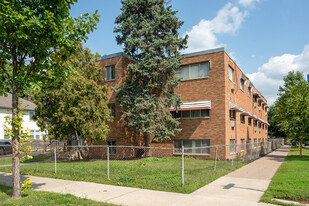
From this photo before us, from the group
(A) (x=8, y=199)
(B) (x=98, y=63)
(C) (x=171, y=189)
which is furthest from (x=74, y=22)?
(B) (x=98, y=63)

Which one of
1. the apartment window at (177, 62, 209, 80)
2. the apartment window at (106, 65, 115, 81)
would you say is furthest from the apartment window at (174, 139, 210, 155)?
the apartment window at (106, 65, 115, 81)

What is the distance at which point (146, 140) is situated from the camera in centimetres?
1861

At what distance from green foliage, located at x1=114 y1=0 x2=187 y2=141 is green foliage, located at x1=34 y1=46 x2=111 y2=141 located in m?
2.08

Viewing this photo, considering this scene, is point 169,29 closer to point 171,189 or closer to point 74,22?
point 74,22

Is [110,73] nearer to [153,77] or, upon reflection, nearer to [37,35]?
[153,77]

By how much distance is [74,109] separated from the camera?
1523 centimetres

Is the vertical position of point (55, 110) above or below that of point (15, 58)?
below

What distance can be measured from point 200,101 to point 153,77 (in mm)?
4085

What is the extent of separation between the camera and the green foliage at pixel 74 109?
50.7 feet

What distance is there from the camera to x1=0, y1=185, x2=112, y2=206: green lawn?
6516 mm

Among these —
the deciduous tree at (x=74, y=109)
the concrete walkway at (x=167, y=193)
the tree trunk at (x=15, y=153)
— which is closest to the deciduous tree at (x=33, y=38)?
the tree trunk at (x=15, y=153)

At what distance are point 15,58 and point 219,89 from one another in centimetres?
1362

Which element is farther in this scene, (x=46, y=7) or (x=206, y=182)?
(x=206, y=182)

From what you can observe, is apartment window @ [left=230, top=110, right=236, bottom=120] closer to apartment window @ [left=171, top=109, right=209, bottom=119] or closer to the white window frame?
the white window frame
